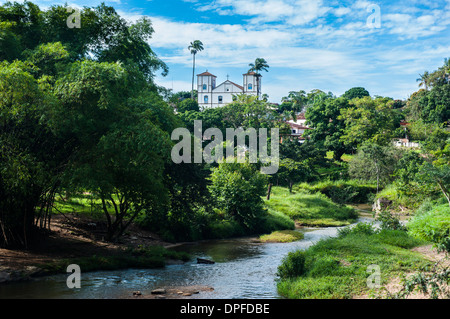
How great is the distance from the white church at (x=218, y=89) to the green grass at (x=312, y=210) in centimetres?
7532

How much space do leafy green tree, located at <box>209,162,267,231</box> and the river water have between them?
7.13m

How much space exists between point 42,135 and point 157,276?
22.0ft

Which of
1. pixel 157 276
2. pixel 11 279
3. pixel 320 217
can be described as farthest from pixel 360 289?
pixel 320 217

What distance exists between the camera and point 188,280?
15.3 metres

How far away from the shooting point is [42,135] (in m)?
15.6

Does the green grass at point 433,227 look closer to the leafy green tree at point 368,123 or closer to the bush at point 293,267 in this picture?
the bush at point 293,267

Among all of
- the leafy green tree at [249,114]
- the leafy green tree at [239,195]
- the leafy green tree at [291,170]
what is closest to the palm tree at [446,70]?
the leafy green tree at [249,114]

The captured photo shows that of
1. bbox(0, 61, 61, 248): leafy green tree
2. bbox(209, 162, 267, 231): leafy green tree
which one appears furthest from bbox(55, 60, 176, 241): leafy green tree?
bbox(209, 162, 267, 231): leafy green tree

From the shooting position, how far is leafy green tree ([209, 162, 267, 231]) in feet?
94.8

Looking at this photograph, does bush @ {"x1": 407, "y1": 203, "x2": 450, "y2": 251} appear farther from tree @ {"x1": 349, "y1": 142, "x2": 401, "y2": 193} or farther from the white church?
the white church

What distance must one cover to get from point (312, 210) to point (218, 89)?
268 ft

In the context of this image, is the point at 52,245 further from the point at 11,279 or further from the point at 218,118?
the point at 218,118

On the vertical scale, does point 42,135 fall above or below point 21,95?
below

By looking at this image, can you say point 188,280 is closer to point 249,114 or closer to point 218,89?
point 249,114
